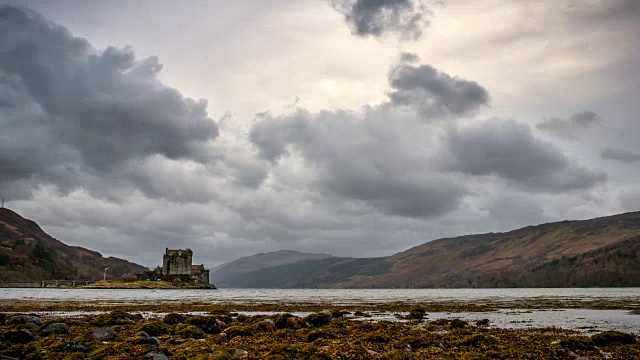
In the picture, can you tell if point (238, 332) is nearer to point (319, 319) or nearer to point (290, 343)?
point (290, 343)

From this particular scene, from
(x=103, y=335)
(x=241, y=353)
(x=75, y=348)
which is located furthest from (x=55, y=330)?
(x=241, y=353)

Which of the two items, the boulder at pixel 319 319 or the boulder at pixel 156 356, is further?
the boulder at pixel 319 319

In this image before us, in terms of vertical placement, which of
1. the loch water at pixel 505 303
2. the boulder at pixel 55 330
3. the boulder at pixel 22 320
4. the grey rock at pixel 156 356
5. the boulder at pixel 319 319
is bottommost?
the loch water at pixel 505 303

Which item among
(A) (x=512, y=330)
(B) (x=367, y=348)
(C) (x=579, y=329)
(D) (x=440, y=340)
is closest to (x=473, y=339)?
(D) (x=440, y=340)

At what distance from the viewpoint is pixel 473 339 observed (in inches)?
1187

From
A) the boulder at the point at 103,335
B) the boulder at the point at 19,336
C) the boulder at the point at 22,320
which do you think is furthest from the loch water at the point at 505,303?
the boulder at the point at 19,336

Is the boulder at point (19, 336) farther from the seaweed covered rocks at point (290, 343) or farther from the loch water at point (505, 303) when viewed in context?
the loch water at point (505, 303)

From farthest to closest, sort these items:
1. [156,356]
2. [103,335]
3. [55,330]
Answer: [55,330] < [103,335] < [156,356]

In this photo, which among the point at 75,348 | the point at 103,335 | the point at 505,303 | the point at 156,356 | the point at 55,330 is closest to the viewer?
the point at 156,356

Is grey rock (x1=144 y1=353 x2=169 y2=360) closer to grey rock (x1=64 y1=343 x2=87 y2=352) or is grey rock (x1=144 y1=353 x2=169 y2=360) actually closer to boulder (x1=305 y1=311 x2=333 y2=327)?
grey rock (x1=64 y1=343 x2=87 y2=352)

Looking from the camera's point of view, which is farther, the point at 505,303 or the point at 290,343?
the point at 505,303

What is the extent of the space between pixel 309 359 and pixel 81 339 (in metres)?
15.7

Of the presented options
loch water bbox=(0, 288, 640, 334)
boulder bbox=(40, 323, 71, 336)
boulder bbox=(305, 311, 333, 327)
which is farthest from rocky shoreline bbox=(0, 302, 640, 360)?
loch water bbox=(0, 288, 640, 334)

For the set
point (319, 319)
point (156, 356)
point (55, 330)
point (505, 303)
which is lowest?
point (505, 303)
